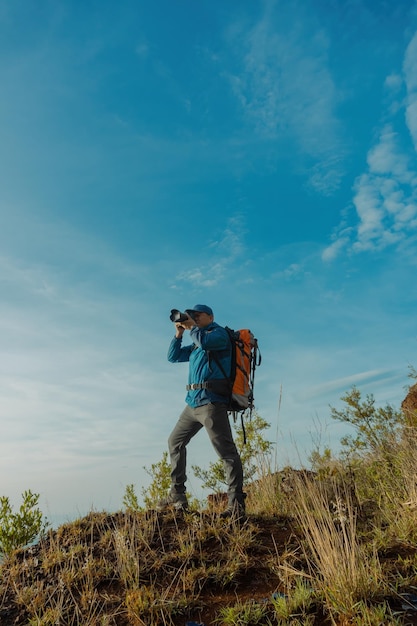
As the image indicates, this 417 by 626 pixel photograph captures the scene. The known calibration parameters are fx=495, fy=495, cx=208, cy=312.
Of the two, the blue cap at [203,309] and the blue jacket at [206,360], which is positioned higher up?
the blue cap at [203,309]

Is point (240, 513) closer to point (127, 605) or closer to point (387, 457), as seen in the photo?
point (127, 605)

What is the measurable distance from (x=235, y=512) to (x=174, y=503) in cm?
108

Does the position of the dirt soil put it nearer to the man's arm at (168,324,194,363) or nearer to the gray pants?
the gray pants

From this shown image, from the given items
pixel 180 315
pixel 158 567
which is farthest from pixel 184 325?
pixel 158 567

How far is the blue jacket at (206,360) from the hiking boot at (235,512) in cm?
131

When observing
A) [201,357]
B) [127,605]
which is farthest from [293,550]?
[201,357]

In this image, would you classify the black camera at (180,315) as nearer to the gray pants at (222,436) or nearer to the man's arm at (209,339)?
the man's arm at (209,339)

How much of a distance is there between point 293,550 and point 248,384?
6.91 feet

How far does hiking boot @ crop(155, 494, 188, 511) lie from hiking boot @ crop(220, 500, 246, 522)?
2.45 feet

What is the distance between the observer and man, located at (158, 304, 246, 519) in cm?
626

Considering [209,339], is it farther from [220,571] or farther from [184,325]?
[220,571]

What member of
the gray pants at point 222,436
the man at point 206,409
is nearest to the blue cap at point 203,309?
the man at point 206,409

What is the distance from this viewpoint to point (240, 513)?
626cm

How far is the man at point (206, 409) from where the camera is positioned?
20.5 ft
